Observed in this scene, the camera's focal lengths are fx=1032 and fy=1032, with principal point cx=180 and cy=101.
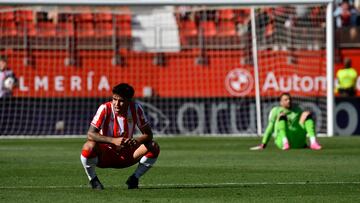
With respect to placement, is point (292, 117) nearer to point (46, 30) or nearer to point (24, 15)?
point (46, 30)

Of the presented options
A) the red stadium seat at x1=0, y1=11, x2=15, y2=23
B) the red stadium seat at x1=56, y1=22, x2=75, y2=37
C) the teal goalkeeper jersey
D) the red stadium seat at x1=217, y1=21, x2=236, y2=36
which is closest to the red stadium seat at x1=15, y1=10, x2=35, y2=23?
the red stadium seat at x1=0, y1=11, x2=15, y2=23

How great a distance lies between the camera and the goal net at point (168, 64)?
26.6 metres

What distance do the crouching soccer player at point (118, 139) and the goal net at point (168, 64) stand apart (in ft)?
48.7

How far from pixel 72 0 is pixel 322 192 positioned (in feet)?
47.4

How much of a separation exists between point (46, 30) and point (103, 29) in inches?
61.9

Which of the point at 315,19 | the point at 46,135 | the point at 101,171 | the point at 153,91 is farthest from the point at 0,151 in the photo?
the point at 315,19

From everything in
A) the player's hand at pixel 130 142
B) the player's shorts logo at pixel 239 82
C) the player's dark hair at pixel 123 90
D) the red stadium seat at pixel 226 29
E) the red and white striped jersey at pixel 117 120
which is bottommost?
the player's hand at pixel 130 142

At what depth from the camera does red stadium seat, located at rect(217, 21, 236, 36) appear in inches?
1114

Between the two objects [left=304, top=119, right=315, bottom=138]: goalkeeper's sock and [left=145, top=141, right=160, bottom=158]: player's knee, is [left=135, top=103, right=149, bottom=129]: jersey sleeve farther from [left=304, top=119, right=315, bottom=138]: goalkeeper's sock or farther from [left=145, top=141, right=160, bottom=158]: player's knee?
[left=304, top=119, right=315, bottom=138]: goalkeeper's sock

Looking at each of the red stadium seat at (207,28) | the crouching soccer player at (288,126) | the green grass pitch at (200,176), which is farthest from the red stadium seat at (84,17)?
the crouching soccer player at (288,126)

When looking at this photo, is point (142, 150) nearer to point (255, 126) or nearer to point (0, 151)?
point (0, 151)

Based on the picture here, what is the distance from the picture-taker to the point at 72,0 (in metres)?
24.4

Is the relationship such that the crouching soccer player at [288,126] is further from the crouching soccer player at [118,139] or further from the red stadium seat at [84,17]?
the red stadium seat at [84,17]

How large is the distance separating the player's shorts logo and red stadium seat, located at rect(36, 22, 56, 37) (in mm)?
4845
